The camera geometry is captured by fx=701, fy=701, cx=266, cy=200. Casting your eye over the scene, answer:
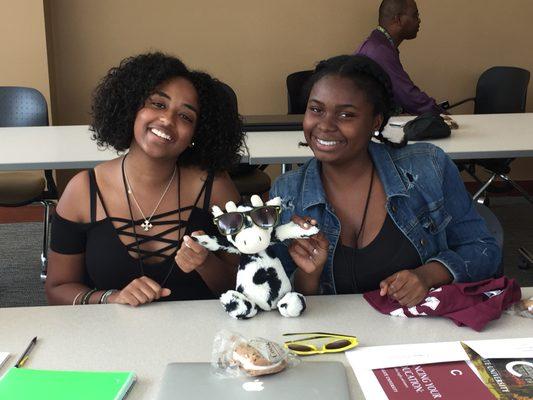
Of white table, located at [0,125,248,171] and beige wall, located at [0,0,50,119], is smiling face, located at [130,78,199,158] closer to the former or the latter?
white table, located at [0,125,248,171]

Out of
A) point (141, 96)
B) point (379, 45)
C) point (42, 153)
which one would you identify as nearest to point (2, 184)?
point (42, 153)

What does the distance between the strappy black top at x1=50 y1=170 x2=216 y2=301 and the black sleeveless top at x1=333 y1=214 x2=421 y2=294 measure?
37 cm

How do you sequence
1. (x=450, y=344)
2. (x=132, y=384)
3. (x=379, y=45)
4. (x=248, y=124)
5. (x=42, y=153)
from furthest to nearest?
(x=379, y=45), (x=248, y=124), (x=42, y=153), (x=450, y=344), (x=132, y=384)

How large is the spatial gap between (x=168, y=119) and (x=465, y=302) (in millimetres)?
909

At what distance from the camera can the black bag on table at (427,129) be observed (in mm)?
3363

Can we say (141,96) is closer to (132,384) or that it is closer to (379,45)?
(132,384)

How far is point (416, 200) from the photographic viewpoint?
190 centimetres

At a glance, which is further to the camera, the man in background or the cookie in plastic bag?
the man in background

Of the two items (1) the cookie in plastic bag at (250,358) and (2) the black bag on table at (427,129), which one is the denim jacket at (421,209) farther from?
(2) the black bag on table at (427,129)

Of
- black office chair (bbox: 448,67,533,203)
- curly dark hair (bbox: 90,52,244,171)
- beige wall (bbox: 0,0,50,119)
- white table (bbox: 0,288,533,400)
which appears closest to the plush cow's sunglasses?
white table (bbox: 0,288,533,400)

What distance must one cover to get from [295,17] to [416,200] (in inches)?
147

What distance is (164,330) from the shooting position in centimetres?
155

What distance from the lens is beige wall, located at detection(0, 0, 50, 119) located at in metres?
4.73

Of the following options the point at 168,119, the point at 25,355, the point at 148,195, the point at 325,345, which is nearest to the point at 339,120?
Answer: the point at 168,119
